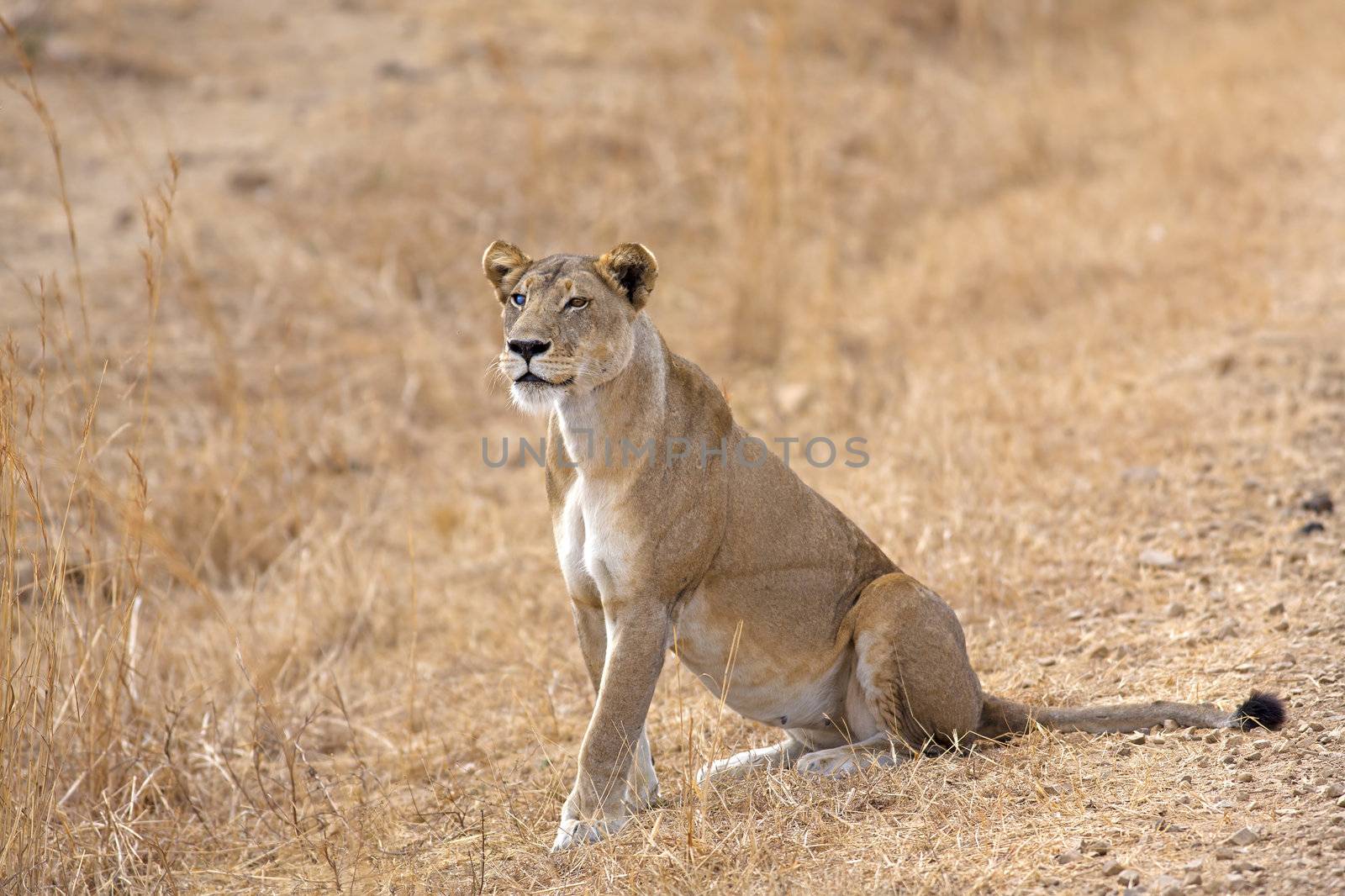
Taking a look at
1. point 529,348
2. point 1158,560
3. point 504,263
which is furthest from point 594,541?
point 1158,560

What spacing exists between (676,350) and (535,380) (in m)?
6.64

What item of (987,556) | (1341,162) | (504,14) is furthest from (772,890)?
(504,14)

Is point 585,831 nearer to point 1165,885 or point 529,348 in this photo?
point 529,348

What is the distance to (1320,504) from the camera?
655cm

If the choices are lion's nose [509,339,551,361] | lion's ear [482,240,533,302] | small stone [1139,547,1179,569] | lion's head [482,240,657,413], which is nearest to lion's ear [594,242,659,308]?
lion's head [482,240,657,413]

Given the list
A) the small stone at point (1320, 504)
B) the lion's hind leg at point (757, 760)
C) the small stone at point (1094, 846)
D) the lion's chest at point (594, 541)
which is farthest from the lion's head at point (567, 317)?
the small stone at point (1320, 504)

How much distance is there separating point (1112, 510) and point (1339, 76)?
32.6ft

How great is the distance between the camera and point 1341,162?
1213 cm

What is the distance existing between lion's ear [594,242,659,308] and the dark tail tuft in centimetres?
238

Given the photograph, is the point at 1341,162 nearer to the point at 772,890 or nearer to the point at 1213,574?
the point at 1213,574

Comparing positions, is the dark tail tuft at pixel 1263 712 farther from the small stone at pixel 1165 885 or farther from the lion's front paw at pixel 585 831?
the lion's front paw at pixel 585 831

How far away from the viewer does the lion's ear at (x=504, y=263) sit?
465 centimetres

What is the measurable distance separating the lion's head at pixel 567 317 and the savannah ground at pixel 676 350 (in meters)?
1.33

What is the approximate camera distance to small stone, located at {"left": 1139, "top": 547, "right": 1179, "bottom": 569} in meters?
6.32
